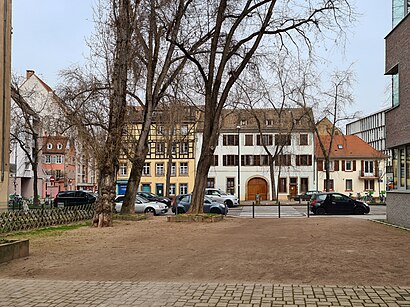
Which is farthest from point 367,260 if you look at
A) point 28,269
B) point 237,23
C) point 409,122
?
point 237,23

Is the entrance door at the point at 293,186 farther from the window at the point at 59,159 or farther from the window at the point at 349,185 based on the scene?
the window at the point at 59,159

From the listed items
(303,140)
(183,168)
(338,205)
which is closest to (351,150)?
(303,140)

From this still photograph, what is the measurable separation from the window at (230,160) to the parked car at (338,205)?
125 feet

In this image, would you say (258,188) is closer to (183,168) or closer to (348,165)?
(183,168)

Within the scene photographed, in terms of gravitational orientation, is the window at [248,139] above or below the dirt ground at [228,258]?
above

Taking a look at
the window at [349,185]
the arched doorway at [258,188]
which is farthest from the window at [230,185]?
the window at [349,185]

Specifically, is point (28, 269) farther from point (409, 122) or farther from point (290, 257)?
point (409, 122)

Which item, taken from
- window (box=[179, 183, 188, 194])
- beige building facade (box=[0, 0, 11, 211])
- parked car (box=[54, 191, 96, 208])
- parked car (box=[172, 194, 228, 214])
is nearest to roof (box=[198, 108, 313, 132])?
window (box=[179, 183, 188, 194])

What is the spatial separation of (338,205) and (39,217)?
2025 cm

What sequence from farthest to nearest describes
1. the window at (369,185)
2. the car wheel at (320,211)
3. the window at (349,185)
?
the window at (349,185) → the window at (369,185) → the car wheel at (320,211)

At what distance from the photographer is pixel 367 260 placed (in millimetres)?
11258

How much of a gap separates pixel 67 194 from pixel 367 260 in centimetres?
3554

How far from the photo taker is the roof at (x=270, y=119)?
52969 millimetres

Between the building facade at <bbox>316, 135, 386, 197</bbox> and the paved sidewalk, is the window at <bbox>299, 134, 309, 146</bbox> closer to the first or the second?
the building facade at <bbox>316, 135, 386, 197</bbox>
